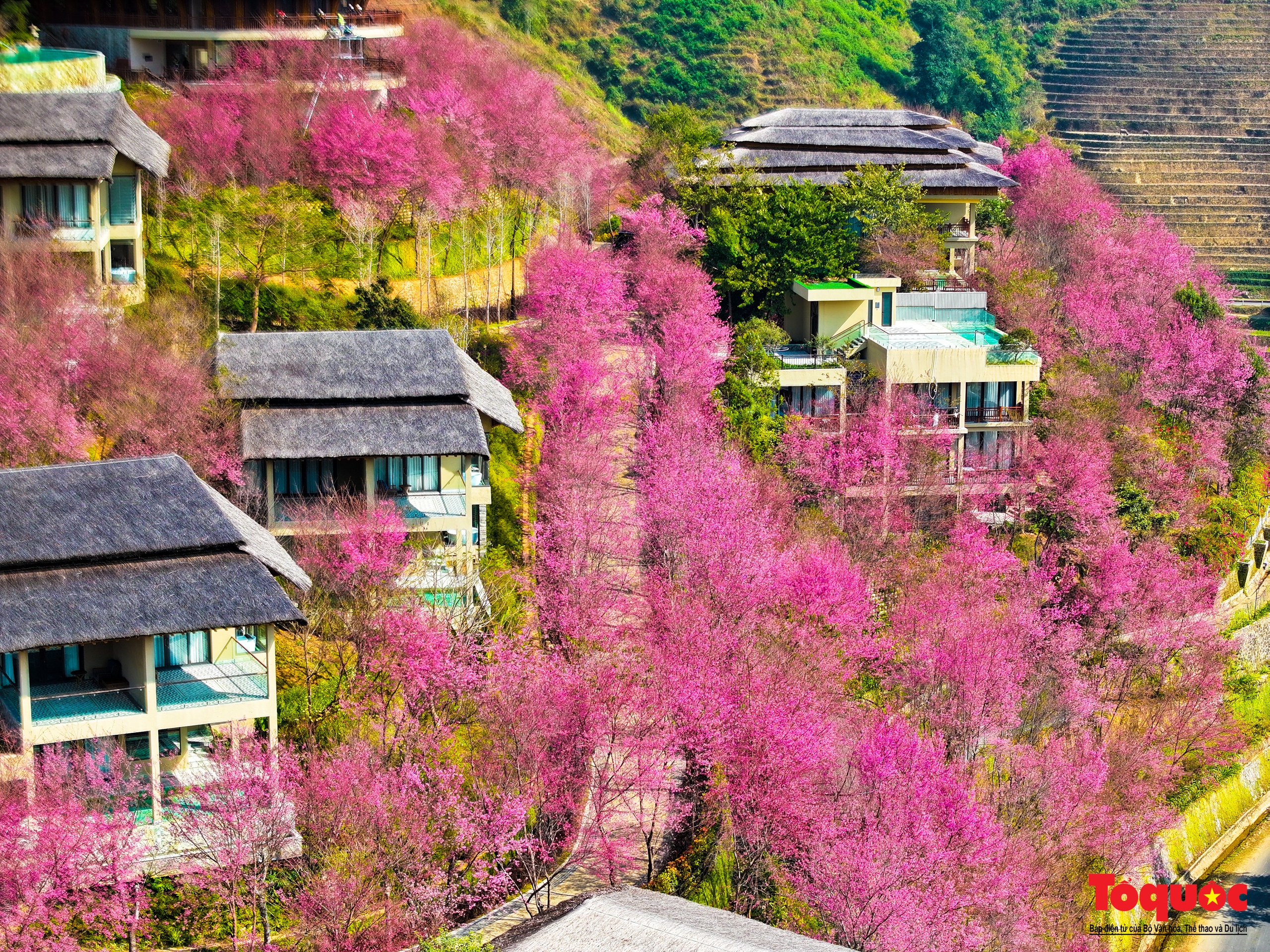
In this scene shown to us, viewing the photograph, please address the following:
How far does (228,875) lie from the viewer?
24984mm

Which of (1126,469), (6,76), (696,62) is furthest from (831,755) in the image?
(696,62)

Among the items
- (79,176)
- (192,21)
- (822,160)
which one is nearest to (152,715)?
(79,176)

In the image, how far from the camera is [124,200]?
41.1 metres

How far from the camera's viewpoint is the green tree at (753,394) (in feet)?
148

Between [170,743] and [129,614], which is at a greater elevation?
[129,614]

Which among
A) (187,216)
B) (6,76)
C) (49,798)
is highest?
(6,76)

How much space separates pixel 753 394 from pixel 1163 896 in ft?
57.2

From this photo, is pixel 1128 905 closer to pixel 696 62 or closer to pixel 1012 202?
pixel 1012 202

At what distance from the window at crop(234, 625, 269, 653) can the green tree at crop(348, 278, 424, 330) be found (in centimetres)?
1239

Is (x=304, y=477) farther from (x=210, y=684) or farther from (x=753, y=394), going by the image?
(x=753, y=394)

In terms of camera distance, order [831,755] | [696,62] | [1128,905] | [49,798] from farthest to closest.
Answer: [696,62], [1128,905], [831,755], [49,798]

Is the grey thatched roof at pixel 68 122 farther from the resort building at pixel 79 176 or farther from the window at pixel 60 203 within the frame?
the window at pixel 60 203

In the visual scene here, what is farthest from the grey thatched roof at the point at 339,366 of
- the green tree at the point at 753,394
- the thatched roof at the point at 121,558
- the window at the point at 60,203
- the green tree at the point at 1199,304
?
the green tree at the point at 1199,304

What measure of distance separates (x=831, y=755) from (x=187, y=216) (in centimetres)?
2333
